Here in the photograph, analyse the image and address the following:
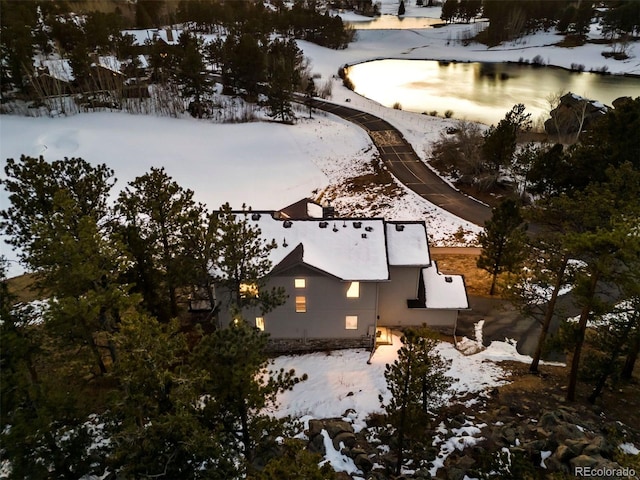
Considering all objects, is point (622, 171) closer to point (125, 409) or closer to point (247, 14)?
point (125, 409)

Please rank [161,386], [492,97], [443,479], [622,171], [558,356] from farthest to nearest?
1. [492,97]
2. [558,356]
3. [622,171]
4. [443,479]
5. [161,386]

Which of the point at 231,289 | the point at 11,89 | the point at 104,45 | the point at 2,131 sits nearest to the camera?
the point at 231,289

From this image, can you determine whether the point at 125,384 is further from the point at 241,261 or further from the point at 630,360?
the point at 630,360

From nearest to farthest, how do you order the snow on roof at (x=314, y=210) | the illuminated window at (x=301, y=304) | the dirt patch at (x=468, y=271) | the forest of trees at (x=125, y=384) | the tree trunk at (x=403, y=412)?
1. the forest of trees at (x=125, y=384)
2. the tree trunk at (x=403, y=412)
3. the illuminated window at (x=301, y=304)
4. the dirt patch at (x=468, y=271)
5. the snow on roof at (x=314, y=210)

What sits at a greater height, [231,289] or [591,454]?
[231,289]

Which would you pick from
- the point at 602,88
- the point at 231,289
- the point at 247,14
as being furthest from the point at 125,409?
the point at 247,14

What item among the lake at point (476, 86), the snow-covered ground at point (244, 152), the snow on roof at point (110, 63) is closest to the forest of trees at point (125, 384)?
the snow-covered ground at point (244, 152)

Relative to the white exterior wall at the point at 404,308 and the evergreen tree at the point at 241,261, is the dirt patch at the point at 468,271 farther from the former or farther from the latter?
the evergreen tree at the point at 241,261
